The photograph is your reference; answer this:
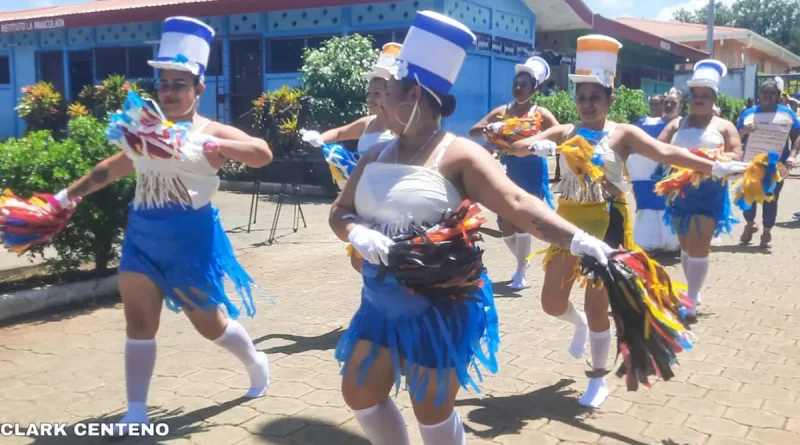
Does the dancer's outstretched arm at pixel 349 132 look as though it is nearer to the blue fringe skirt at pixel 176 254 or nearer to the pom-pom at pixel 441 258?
the blue fringe skirt at pixel 176 254

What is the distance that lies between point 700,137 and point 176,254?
14.0 ft

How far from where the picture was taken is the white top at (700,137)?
5.95 metres

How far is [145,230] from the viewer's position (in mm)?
3816

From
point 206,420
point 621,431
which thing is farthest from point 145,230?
point 621,431

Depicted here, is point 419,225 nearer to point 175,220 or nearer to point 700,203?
point 175,220

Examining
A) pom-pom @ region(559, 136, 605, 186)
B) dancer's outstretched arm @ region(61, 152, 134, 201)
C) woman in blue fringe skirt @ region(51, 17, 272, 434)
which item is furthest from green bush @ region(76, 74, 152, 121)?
pom-pom @ region(559, 136, 605, 186)

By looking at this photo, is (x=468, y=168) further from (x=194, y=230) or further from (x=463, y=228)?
(x=194, y=230)

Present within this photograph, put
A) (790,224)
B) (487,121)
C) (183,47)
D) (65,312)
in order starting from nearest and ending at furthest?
(183,47) < (65,312) < (487,121) < (790,224)

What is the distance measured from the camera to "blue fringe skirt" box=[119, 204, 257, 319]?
12.5ft

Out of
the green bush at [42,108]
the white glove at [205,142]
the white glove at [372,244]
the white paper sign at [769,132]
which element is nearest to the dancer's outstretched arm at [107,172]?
the white glove at [205,142]

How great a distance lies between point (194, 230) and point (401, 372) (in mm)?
1645

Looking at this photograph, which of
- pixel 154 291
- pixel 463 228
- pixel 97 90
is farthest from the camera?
pixel 97 90

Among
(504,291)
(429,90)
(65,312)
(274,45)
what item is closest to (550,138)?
(429,90)

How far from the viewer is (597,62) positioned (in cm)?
439
